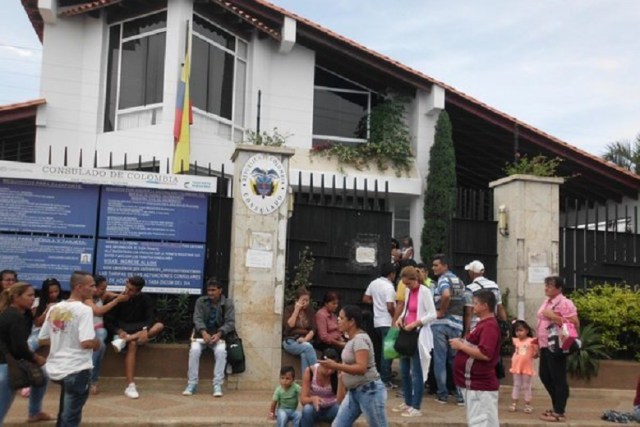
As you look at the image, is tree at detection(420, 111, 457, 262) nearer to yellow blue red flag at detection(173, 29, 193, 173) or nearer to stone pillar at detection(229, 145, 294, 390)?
yellow blue red flag at detection(173, 29, 193, 173)

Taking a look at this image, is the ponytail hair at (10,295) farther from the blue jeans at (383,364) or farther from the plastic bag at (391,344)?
the blue jeans at (383,364)

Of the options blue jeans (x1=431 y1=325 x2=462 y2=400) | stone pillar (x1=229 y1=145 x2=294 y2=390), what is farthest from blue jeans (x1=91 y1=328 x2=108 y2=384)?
blue jeans (x1=431 y1=325 x2=462 y2=400)

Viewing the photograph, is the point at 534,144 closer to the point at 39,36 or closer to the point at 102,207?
the point at 102,207

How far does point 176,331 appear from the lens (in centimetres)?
934

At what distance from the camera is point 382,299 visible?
9039 millimetres

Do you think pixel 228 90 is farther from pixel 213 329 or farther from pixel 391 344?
pixel 391 344

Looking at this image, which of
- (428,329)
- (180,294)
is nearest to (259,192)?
(180,294)

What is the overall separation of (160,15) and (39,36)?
13.4ft

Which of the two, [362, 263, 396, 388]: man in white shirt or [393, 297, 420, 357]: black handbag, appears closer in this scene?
[393, 297, 420, 357]: black handbag

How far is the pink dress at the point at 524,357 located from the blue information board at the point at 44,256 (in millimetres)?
5857

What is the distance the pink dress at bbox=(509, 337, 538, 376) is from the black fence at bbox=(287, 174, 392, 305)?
2616 mm

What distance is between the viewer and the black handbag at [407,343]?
25.1 ft

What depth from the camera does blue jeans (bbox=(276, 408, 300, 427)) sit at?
22.7 feet

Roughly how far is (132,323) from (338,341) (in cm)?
273
